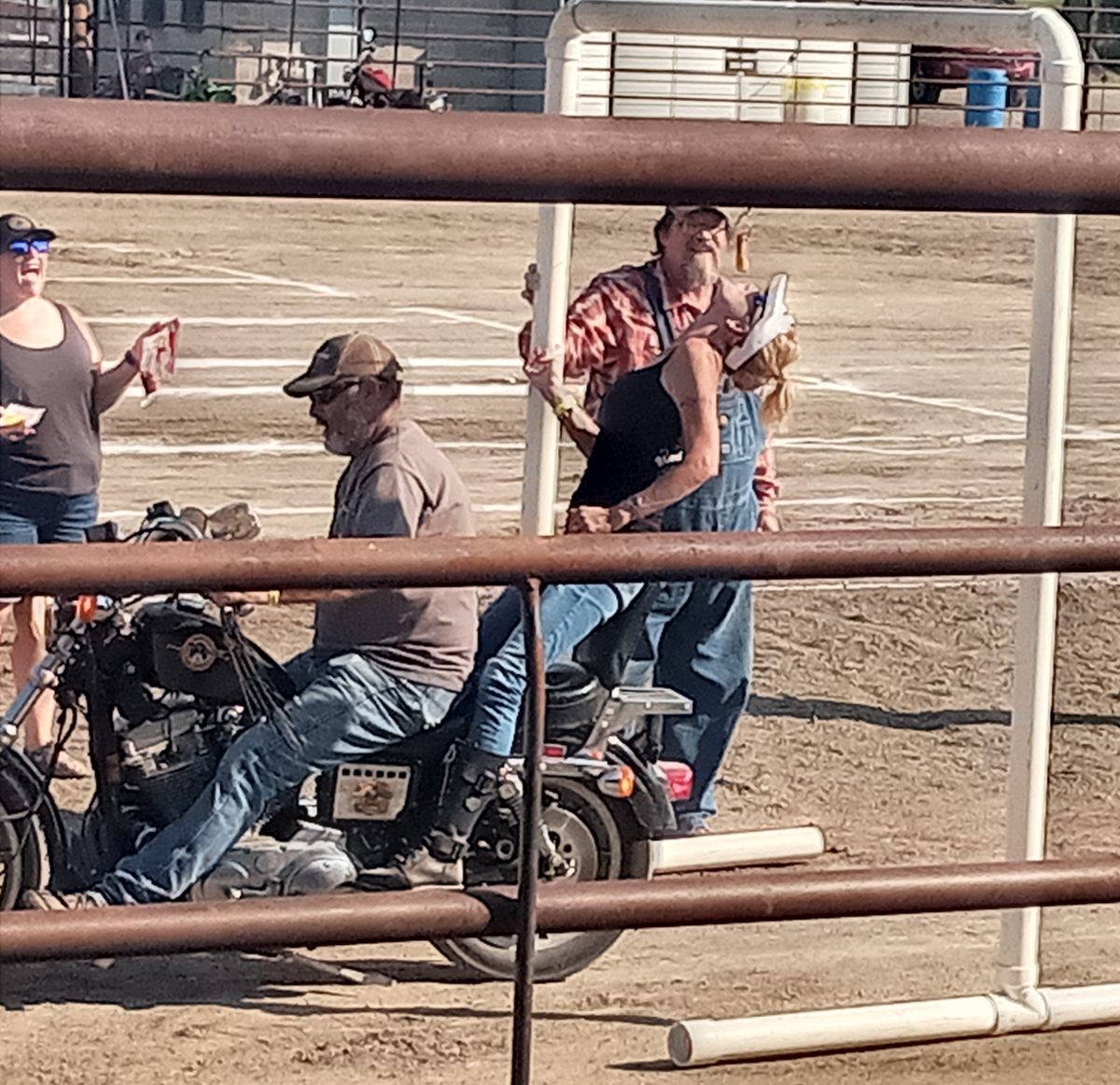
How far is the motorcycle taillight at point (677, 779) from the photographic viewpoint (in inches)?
187

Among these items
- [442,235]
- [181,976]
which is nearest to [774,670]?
[181,976]

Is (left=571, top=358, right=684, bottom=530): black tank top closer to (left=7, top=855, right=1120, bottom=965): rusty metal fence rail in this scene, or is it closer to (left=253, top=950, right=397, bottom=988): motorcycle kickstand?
(left=253, top=950, right=397, bottom=988): motorcycle kickstand

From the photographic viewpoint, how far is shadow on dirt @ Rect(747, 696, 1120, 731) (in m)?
6.65

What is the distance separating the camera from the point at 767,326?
185 inches

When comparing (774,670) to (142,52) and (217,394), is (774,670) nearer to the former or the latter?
(217,394)

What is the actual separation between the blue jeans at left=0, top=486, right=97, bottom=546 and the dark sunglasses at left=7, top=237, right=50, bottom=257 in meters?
0.57

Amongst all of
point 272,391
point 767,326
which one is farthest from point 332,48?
point 767,326

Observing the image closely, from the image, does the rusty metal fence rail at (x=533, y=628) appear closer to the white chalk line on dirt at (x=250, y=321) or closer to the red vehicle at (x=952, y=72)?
the white chalk line on dirt at (x=250, y=321)

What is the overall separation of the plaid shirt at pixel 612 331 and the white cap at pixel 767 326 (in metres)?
0.25

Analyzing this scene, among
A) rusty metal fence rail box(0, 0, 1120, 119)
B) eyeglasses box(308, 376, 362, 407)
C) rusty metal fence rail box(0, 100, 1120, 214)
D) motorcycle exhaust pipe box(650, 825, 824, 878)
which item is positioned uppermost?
rusty metal fence rail box(0, 0, 1120, 119)

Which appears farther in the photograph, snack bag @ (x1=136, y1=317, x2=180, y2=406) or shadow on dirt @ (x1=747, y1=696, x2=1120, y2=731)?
shadow on dirt @ (x1=747, y1=696, x2=1120, y2=731)

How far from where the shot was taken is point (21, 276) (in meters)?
5.87

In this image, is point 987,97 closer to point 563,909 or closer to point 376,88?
point 376,88

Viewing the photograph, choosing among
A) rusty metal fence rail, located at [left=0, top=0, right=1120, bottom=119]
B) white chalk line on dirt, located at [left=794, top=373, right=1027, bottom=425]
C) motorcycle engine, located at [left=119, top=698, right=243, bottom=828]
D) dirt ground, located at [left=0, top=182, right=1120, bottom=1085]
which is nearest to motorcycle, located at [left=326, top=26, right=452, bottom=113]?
rusty metal fence rail, located at [left=0, top=0, right=1120, bottom=119]
